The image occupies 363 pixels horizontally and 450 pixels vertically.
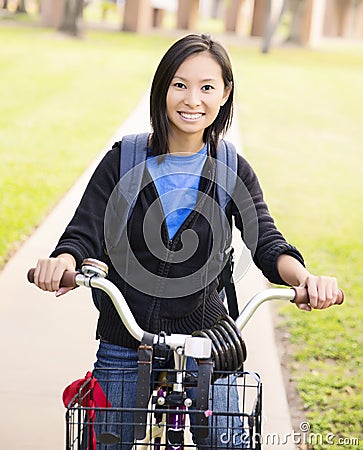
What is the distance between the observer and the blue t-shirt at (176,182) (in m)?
2.99

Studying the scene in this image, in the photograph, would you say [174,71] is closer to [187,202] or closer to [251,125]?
[187,202]

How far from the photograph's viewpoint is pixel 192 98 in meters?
2.83

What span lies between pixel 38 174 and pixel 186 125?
9.67 metres

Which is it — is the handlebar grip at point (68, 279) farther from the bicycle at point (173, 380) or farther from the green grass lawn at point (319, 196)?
the green grass lawn at point (319, 196)

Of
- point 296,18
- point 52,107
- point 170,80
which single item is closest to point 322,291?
point 170,80

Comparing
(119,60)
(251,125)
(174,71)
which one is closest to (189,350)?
(174,71)

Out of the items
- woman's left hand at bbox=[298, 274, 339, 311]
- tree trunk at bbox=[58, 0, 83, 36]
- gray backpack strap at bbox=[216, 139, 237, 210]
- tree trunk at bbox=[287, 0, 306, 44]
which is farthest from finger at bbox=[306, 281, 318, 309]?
tree trunk at bbox=[287, 0, 306, 44]

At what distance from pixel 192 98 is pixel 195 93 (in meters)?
0.02

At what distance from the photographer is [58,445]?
4617 millimetres

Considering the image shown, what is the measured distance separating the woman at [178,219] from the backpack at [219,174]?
0.07 ft

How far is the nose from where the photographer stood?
284cm

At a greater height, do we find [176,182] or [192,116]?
[192,116]

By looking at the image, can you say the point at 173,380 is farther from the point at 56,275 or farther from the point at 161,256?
the point at 161,256

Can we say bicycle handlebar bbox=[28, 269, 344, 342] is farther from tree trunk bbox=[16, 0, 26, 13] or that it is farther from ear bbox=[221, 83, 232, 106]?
tree trunk bbox=[16, 0, 26, 13]
